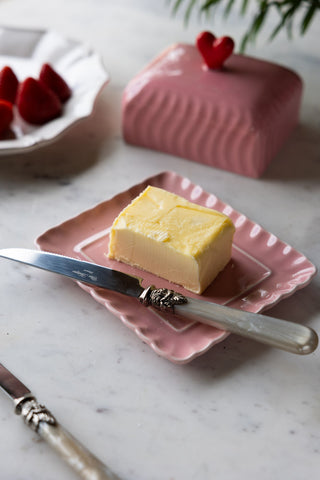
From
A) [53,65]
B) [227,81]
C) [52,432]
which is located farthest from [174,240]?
[53,65]

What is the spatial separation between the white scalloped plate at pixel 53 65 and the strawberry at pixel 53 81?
2 cm

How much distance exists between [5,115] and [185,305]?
1.89ft

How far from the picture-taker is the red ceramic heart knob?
1.19 meters

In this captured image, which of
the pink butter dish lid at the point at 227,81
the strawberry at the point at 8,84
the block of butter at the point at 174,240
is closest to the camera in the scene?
the block of butter at the point at 174,240

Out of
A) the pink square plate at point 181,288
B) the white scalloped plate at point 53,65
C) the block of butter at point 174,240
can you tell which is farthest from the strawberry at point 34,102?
the block of butter at point 174,240

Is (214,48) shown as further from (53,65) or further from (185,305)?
(185,305)

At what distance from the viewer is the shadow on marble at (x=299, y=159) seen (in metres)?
1.21

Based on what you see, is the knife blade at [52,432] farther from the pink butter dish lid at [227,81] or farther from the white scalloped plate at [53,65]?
the pink butter dish lid at [227,81]

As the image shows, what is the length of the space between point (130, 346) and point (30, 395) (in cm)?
16

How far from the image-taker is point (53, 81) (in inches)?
50.6

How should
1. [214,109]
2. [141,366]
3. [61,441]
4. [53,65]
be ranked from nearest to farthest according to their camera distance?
[61,441]
[141,366]
[214,109]
[53,65]

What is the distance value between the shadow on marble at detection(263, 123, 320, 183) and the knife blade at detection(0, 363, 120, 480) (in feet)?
2.13

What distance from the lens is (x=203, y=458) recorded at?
731 mm

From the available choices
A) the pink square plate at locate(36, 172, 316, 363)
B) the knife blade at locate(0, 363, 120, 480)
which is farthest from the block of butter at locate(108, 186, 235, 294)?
the knife blade at locate(0, 363, 120, 480)
